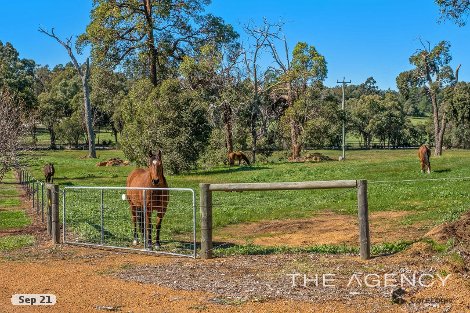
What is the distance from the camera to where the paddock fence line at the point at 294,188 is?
967 centimetres

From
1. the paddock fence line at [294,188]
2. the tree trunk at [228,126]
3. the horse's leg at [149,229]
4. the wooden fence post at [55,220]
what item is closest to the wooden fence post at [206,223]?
the paddock fence line at [294,188]

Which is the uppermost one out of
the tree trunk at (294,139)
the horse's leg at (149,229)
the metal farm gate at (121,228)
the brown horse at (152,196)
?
the tree trunk at (294,139)

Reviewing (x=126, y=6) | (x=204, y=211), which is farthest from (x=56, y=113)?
(x=204, y=211)

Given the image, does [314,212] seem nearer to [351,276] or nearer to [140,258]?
[140,258]

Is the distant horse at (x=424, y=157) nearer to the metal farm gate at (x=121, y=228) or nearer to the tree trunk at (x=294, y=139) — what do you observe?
the metal farm gate at (x=121, y=228)

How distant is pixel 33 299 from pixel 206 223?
3790 mm

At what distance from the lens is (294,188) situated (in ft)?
34.0

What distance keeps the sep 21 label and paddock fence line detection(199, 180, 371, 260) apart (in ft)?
11.2

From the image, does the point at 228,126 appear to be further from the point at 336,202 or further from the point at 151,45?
the point at 336,202

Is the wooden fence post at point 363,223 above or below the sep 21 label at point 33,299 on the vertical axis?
above

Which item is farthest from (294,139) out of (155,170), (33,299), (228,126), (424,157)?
(33,299)

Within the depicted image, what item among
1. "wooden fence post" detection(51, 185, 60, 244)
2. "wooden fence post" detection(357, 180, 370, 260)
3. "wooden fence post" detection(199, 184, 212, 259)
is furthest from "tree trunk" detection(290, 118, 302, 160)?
"wooden fence post" detection(357, 180, 370, 260)

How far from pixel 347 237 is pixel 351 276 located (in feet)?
16.5

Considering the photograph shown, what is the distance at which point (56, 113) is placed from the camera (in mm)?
93000
